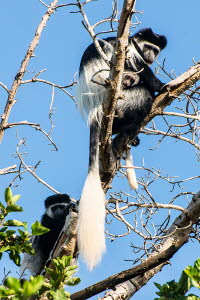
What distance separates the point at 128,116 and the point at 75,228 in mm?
1354

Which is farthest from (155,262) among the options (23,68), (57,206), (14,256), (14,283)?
(57,206)

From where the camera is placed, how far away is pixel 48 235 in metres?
5.18

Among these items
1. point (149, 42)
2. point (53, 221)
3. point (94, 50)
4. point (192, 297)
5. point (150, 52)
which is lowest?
point (192, 297)

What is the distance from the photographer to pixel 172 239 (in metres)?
3.63

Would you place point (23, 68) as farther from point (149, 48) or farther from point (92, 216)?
point (149, 48)

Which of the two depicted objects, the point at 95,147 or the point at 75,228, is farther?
the point at 95,147

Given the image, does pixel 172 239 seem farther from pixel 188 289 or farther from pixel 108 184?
pixel 188 289

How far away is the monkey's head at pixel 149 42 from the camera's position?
5.36 m

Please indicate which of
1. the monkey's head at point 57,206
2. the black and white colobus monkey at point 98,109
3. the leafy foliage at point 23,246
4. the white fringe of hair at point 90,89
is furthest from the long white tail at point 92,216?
the monkey's head at point 57,206

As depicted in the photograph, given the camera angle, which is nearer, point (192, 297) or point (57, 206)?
point (192, 297)

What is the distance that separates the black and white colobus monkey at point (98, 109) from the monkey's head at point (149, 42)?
0.02 metres

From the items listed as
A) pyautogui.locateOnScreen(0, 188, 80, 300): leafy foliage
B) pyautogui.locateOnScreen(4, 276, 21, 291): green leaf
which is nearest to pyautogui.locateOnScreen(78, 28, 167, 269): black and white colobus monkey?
pyautogui.locateOnScreen(0, 188, 80, 300): leafy foliage

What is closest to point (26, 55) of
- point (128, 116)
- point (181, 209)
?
point (128, 116)

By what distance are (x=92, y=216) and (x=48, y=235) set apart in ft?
5.94
